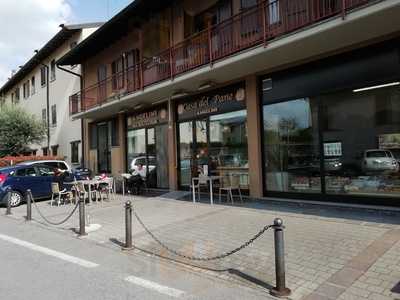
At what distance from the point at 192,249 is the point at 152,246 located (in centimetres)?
79

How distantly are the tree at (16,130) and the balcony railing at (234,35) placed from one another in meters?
9.78

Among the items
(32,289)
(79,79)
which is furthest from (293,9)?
(79,79)

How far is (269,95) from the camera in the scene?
389 inches

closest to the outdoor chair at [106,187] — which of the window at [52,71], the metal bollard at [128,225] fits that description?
the metal bollard at [128,225]

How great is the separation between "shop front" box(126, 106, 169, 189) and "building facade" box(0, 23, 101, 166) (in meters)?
5.81

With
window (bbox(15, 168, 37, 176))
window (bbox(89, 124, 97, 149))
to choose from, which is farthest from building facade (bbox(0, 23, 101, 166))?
window (bbox(15, 168, 37, 176))

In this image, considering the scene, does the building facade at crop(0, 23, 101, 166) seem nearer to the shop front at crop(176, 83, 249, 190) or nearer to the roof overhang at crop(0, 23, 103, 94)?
the roof overhang at crop(0, 23, 103, 94)

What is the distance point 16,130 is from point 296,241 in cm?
2120

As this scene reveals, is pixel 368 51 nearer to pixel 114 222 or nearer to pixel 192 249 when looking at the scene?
pixel 192 249

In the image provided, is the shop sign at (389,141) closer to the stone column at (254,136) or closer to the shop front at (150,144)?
the stone column at (254,136)

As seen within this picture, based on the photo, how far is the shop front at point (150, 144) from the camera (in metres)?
14.0

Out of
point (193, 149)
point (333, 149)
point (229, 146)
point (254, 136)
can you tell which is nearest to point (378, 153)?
point (333, 149)

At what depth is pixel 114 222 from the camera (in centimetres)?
864

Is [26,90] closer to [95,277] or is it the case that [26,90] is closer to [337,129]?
[337,129]
